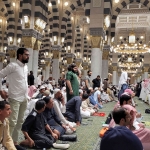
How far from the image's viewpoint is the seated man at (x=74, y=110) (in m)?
4.25

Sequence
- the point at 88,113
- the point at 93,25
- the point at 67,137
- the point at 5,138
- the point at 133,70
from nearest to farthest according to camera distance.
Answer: the point at 5,138
the point at 67,137
the point at 88,113
the point at 93,25
the point at 133,70

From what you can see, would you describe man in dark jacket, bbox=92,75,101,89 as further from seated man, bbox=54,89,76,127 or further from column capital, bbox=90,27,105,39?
seated man, bbox=54,89,76,127

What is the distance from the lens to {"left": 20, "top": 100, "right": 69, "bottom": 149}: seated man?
9.74 ft

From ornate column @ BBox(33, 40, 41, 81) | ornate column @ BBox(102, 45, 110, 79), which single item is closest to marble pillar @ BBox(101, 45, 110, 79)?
ornate column @ BBox(102, 45, 110, 79)

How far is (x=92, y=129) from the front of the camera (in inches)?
170

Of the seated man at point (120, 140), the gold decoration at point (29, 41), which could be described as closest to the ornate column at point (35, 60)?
the gold decoration at point (29, 41)

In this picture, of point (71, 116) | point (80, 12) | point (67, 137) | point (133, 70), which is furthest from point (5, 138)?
point (133, 70)

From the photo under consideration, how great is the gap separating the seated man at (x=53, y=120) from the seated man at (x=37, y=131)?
298mm

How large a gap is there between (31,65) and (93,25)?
303cm

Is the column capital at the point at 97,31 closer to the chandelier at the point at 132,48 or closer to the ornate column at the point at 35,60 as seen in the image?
the ornate column at the point at 35,60

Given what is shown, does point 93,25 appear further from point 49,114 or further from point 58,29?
point 49,114

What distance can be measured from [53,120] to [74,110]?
80cm

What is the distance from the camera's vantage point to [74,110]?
4383mm

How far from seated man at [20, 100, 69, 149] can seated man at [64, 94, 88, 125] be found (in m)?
1.15
